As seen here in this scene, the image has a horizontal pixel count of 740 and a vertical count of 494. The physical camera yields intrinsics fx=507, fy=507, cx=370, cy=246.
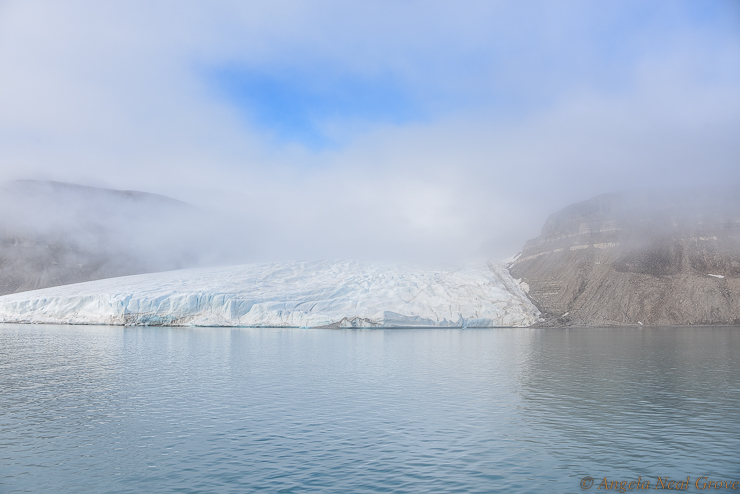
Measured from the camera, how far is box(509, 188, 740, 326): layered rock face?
220ft

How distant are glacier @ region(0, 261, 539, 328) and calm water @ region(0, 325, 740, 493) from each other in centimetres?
2697

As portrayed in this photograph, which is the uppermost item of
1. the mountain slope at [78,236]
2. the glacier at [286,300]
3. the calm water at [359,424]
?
the mountain slope at [78,236]

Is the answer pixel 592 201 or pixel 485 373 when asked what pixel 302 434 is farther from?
pixel 592 201

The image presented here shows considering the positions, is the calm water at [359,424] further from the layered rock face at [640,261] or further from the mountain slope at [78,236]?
the mountain slope at [78,236]

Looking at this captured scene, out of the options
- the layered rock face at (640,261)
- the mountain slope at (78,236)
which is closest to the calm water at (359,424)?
the layered rock face at (640,261)

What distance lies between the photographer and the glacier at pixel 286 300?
5366cm

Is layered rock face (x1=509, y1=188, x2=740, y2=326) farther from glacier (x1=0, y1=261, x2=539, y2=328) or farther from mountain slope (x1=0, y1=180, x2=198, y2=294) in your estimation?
mountain slope (x1=0, y1=180, x2=198, y2=294)

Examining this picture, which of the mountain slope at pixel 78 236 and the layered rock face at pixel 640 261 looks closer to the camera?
the layered rock face at pixel 640 261

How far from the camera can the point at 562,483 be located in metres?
9.77

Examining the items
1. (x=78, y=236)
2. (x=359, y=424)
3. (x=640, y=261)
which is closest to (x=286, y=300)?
(x=359, y=424)

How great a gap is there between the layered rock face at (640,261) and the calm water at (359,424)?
44.7 m

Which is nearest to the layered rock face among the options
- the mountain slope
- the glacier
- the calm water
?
the glacier

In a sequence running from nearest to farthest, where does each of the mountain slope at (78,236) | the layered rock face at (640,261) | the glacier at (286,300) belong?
1. the glacier at (286,300)
2. the layered rock face at (640,261)
3. the mountain slope at (78,236)

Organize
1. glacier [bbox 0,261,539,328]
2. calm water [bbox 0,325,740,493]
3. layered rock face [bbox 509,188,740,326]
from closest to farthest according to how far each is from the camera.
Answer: calm water [bbox 0,325,740,493], glacier [bbox 0,261,539,328], layered rock face [bbox 509,188,740,326]
